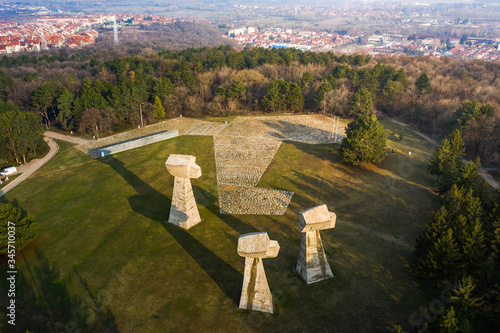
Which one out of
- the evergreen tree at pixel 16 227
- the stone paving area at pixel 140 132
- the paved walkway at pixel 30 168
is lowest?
the paved walkway at pixel 30 168

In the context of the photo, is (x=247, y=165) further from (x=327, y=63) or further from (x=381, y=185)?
(x=327, y=63)

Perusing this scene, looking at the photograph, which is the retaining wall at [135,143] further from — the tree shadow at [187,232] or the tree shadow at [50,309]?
the tree shadow at [50,309]

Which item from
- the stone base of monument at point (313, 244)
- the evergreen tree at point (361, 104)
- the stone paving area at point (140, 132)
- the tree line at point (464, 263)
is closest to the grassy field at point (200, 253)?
the stone base of monument at point (313, 244)

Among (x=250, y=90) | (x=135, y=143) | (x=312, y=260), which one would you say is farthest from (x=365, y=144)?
(x=250, y=90)

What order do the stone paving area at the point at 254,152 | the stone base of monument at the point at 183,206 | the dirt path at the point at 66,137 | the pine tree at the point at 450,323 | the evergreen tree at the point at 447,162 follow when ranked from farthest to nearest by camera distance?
the dirt path at the point at 66,137, the stone paving area at the point at 254,152, the evergreen tree at the point at 447,162, the stone base of monument at the point at 183,206, the pine tree at the point at 450,323

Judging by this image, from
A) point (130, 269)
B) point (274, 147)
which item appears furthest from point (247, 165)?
point (130, 269)

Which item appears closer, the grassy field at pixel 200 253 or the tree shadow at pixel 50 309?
the tree shadow at pixel 50 309

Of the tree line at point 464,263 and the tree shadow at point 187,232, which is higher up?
the tree line at point 464,263
